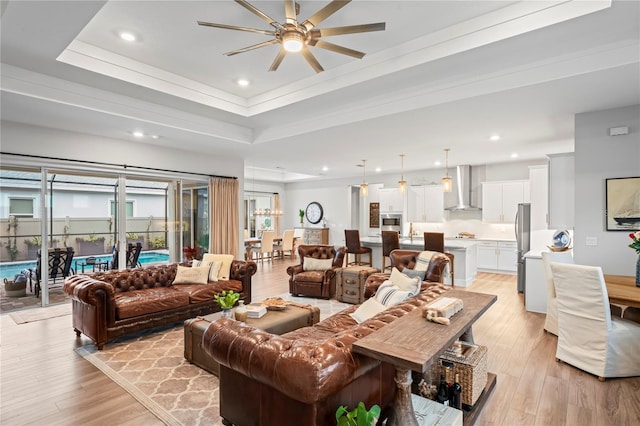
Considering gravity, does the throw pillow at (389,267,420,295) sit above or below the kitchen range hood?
below

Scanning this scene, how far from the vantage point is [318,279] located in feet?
19.2

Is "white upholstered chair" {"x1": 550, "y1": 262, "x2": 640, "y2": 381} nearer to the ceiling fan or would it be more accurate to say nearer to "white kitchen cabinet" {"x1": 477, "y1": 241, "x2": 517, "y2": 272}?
the ceiling fan

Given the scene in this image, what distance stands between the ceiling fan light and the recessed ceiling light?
5.42 ft

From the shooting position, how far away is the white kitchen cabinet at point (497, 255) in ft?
25.8

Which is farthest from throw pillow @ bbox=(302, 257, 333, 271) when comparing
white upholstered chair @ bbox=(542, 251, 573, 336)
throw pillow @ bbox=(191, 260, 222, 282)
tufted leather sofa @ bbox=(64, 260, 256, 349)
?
white upholstered chair @ bbox=(542, 251, 573, 336)

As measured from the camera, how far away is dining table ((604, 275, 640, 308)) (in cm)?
297

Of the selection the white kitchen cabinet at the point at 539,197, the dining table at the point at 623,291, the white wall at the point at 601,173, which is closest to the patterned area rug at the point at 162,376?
the dining table at the point at 623,291

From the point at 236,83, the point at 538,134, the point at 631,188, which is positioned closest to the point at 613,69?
the point at 631,188

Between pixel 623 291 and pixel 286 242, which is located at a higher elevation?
pixel 623 291

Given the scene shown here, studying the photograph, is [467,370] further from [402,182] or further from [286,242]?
[286,242]

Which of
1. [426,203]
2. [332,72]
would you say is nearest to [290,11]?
[332,72]

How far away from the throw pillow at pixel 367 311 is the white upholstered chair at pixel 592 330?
1843mm

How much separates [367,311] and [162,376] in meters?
2.01

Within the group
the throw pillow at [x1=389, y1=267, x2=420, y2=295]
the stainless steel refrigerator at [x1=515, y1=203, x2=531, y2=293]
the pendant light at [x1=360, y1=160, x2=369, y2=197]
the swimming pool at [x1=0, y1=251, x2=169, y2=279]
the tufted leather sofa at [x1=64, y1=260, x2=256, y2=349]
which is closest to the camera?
the throw pillow at [x1=389, y1=267, x2=420, y2=295]
